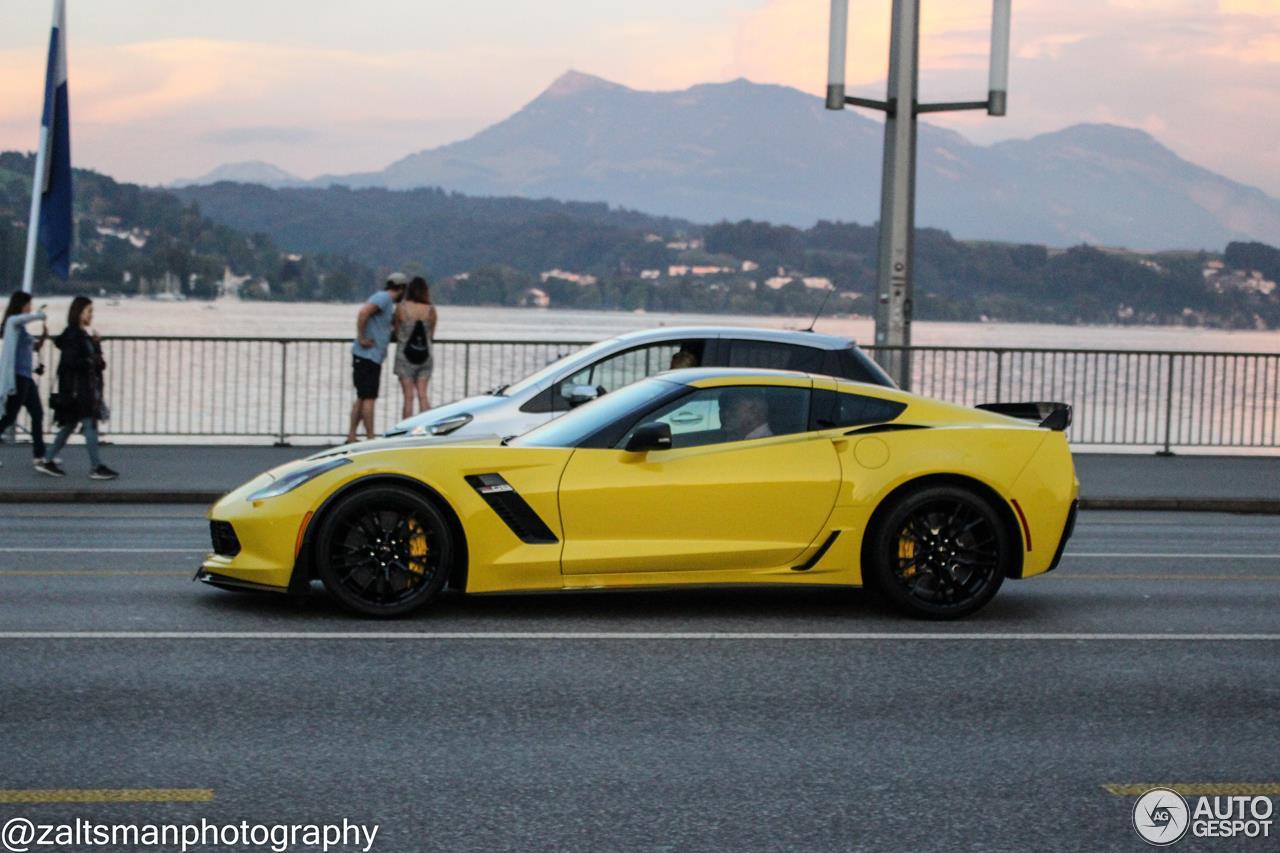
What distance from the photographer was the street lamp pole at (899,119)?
17766 mm

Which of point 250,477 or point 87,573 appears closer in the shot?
point 87,573

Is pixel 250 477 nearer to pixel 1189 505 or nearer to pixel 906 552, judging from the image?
pixel 1189 505

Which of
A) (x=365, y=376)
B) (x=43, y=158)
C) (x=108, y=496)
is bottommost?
(x=108, y=496)

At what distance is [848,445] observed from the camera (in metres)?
9.08

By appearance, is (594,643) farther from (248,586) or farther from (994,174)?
(994,174)

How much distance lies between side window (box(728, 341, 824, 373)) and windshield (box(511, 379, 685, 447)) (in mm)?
3216

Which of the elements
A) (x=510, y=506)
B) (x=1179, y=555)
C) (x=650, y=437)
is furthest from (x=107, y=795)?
(x=1179, y=555)

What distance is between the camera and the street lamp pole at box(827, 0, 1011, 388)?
58.3 feet

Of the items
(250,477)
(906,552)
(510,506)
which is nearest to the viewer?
(510,506)

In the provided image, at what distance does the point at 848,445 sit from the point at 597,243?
293ft

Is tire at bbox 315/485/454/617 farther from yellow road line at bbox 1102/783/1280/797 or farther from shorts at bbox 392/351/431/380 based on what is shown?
shorts at bbox 392/351/431/380

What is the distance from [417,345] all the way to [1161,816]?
14390 mm

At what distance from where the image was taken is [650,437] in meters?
8.77

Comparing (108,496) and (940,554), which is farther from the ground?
(940,554)
